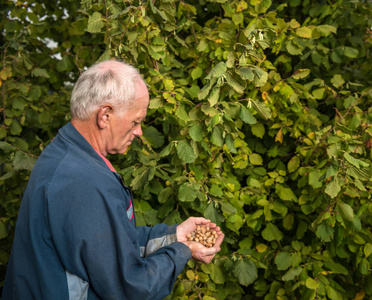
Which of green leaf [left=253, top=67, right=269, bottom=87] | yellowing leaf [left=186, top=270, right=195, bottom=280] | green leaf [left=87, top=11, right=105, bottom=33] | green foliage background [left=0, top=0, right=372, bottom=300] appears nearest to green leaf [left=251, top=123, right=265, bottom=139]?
green foliage background [left=0, top=0, right=372, bottom=300]

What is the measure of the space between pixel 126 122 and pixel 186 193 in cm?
61

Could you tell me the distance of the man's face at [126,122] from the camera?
149cm

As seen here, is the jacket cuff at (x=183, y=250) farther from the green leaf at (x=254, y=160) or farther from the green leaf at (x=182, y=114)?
the green leaf at (x=254, y=160)

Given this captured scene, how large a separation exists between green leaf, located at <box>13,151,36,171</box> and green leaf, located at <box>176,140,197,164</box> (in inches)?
34.5

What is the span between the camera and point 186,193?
6.46ft

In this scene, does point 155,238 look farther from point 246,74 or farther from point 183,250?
point 246,74

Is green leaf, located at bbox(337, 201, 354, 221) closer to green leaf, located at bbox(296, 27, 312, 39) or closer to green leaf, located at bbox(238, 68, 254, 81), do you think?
green leaf, located at bbox(238, 68, 254, 81)

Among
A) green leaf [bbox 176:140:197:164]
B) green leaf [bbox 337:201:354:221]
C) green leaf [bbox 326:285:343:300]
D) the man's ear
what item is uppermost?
the man's ear

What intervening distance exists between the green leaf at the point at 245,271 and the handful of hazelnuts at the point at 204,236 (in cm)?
47

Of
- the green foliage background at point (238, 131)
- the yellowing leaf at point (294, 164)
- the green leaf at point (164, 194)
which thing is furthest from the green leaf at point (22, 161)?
the yellowing leaf at point (294, 164)

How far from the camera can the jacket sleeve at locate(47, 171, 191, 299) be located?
3.99ft

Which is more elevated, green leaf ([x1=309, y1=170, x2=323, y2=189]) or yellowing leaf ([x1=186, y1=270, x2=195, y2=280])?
green leaf ([x1=309, y1=170, x2=323, y2=189])

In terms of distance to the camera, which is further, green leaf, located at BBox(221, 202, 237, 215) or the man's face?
green leaf, located at BBox(221, 202, 237, 215)

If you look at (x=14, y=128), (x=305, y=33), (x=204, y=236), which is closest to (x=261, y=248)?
(x=204, y=236)
